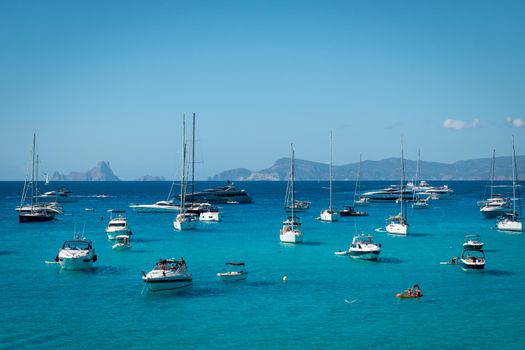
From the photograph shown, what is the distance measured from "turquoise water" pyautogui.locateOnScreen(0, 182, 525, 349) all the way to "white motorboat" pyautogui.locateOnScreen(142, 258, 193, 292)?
0.77 metres

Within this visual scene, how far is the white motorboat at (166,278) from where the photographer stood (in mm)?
51031

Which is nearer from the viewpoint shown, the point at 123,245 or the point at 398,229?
the point at 123,245

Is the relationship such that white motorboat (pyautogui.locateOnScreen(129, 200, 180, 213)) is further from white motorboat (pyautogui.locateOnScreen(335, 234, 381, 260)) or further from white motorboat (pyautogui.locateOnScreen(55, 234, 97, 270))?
white motorboat (pyautogui.locateOnScreen(55, 234, 97, 270))

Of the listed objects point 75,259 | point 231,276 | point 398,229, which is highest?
point 398,229

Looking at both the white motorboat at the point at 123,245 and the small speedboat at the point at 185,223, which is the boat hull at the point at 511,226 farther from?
the white motorboat at the point at 123,245

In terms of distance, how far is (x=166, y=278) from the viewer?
168ft

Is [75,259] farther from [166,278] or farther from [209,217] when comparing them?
[209,217]

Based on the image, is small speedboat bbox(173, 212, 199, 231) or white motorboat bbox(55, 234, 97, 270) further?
small speedboat bbox(173, 212, 199, 231)

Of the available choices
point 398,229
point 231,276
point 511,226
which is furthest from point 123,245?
point 511,226

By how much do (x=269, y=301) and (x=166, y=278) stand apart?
9.58m

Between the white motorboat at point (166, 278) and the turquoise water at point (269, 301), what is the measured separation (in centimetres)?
77

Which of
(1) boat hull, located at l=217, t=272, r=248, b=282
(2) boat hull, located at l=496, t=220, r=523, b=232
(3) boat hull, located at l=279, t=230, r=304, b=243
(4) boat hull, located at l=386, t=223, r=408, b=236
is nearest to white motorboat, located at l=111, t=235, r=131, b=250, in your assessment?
(3) boat hull, located at l=279, t=230, r=304, b=243

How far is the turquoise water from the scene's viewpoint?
39062 millimetres

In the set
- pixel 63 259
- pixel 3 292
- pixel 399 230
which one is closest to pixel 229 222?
pixel 399 230
